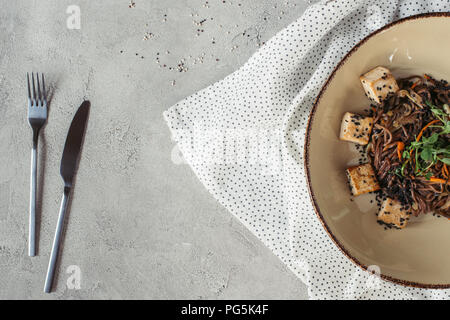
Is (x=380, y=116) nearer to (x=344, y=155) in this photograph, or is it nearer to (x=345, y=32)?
(x=344, y=155)

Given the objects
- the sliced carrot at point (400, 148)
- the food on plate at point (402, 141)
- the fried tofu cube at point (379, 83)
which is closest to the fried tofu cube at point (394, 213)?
the food on plate at point (402, 141)

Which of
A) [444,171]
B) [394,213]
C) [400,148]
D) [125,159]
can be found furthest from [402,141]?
[125,159]

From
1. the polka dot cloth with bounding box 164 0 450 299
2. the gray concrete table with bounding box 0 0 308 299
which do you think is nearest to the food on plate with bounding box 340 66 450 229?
the polka dot cloth with bounding box 164 0 450 299

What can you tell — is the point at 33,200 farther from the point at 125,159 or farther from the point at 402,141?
the point at 402,141

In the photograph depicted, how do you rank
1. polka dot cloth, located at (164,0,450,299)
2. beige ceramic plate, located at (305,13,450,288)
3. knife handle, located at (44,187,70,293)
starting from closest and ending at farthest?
beige ceramic plate, located at (305,13,450,288)
polka dot cloth, located at (164,0,450,299)
knife handle, located at (44,187,70,293)

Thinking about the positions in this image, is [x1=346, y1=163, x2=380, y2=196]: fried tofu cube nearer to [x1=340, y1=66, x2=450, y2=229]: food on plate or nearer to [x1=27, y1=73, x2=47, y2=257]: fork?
[x1=340, y1=66, x2=450, y2=229]: food on plate

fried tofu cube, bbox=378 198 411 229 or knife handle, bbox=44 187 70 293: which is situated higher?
fried tofu cube, bbox=378 198 411 229

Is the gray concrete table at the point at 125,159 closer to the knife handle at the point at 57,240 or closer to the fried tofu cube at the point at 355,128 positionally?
the knife handle at the point at 57,240
